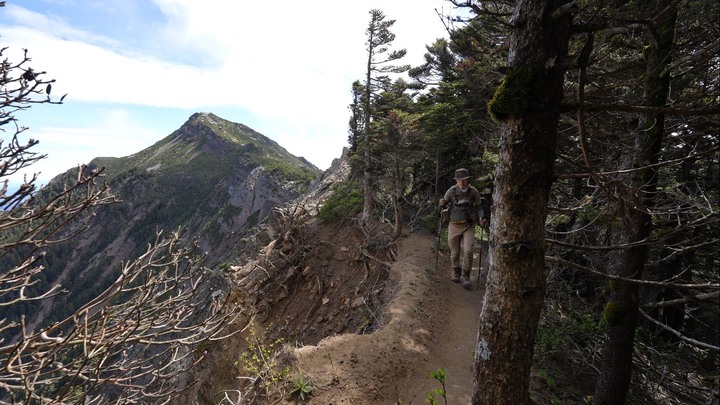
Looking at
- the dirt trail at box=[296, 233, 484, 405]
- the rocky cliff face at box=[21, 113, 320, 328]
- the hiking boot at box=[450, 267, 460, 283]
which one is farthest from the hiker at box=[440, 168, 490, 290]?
the rocky cliff face at box=[21, 113, 320, 328]

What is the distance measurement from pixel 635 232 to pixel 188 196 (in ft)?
413

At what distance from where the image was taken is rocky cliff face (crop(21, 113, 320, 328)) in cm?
7100

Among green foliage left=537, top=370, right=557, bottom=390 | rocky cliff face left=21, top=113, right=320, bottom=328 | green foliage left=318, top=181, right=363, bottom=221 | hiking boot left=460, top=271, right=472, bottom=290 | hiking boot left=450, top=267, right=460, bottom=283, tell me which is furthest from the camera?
rocky cliff face left=21, top=113, right=320, bottom=328

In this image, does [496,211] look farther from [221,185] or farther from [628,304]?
[221,185]

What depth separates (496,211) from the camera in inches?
118

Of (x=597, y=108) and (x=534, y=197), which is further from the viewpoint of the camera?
(x=534, y=197)

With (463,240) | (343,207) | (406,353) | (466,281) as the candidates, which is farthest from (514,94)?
(343,207)

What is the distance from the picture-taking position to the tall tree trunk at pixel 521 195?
2.67 m

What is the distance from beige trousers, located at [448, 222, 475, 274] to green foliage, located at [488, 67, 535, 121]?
237 inches

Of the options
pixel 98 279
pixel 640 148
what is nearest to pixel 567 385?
pixel 640 148

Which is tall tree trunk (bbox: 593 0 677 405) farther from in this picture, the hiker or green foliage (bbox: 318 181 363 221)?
green foliage (bbox: 318 181 363 221)

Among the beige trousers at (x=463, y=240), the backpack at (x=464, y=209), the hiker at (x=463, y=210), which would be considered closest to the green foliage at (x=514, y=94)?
the hiker at (x=463, y=210)

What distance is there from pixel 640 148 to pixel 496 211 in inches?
108

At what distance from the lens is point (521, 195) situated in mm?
2805
